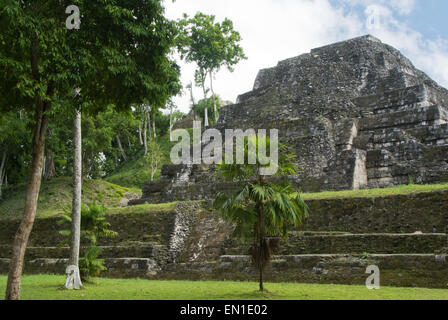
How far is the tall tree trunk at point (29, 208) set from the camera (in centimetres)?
800

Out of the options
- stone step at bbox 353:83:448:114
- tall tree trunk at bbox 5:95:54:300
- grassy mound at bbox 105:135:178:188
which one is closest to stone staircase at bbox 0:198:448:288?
tall tree trunk at bbox 5:95:54:300

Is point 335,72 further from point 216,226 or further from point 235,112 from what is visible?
point 216,226

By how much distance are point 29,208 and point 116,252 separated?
7160mm

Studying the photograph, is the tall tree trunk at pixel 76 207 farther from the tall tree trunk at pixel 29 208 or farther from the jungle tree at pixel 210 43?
the jungle tree at pixel 210 43

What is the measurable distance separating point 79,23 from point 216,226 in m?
8.23

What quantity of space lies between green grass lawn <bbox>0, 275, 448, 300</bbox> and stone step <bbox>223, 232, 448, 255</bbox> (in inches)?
56.7

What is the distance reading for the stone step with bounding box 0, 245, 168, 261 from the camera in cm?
1431

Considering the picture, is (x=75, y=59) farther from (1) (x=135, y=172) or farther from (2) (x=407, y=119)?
(1) (x=135, y=172)

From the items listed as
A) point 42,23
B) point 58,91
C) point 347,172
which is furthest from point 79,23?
point 347,172

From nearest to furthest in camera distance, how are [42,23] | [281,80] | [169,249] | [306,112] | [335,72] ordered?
1. [42,23]
2. [169,249]
3. [306,112]
4. [335,72]
5. [281,80]

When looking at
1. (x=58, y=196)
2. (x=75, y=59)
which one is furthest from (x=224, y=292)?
(x=58, y=196)

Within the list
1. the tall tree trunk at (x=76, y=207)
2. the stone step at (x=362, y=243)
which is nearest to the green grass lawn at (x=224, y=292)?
the tall tree trunk at (x=76, y=207)

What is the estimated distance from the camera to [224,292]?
9.52 metres

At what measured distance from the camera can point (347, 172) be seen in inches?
614
